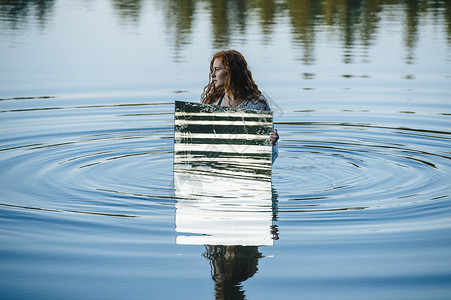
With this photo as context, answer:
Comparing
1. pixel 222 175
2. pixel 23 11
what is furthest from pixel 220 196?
pixel 23 11

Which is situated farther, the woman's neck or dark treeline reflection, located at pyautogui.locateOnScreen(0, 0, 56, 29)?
dark treeline reflection, located at pyautogui.locateOnScreen(0, 0, 56, 29)

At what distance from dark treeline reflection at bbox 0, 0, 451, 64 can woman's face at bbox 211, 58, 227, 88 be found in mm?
11076

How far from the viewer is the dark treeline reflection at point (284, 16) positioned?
23.6 metres

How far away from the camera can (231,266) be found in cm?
568

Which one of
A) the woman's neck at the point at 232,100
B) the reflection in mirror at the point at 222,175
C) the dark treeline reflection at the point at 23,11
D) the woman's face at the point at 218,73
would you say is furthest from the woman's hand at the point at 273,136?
the dark treeline reflection at the point at 23,11

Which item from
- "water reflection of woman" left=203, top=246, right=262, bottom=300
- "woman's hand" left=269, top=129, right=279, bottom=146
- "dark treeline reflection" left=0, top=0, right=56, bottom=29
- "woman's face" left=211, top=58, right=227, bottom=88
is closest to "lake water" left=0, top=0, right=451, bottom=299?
"water reflection of woman" left=203, top=246, right=262, bottom=300

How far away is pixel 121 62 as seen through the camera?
18531mm

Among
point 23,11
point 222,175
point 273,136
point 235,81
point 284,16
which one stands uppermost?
point 235,81

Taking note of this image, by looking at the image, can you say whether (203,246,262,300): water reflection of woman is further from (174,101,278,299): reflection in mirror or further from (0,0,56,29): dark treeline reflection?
(0,0,56,29): dark treeline reflection

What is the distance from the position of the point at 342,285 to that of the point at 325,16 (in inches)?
1123

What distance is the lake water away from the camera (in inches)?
218

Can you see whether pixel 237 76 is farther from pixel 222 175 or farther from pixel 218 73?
pixel 222 175

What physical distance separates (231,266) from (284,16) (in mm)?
28287

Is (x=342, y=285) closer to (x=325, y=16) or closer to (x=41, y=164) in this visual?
(x=41, y=164)
